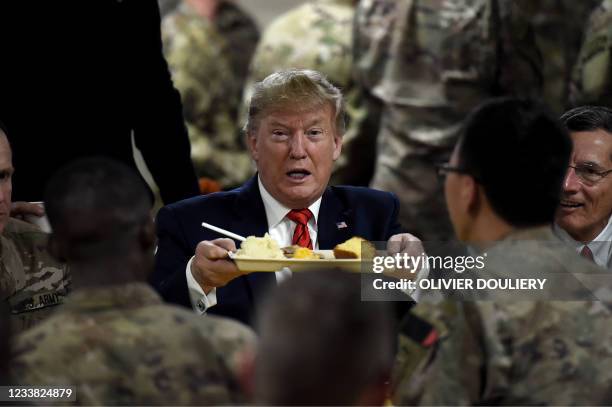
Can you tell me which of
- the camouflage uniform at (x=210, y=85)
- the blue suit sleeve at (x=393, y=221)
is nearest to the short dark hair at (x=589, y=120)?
the blue suit sleeve at (x=393, y=221)

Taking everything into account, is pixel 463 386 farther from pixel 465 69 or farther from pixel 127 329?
pixel 465 69

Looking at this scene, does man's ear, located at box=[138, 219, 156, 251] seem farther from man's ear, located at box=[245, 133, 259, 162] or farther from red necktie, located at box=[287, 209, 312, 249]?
man's ear, located at box=[245, 133, 259, 162]

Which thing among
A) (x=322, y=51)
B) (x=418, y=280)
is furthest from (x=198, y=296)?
(x=322, y=51)

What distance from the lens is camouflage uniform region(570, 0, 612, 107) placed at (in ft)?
17.5

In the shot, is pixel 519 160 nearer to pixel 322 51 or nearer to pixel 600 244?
pixel 600 244

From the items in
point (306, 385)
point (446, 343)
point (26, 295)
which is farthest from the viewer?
point (26, 295)

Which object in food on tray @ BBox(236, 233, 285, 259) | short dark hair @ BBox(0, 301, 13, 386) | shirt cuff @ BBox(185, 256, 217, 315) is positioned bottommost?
shirt cuff @ BBox(185, 256, 217, 315)

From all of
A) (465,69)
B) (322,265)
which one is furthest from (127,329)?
(465,69)

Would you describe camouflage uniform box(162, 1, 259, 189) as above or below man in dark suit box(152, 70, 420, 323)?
below

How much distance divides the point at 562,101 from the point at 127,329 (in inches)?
173

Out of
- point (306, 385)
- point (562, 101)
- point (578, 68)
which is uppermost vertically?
point (306, 385)

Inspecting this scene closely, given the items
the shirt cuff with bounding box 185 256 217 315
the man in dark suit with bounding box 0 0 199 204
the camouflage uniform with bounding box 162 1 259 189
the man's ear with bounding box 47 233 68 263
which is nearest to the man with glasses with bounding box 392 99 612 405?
the man's ear with bounding box 47 233 68 263

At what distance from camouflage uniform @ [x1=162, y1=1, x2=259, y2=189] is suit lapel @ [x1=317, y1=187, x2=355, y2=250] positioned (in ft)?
12.4

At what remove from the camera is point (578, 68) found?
218 inches
